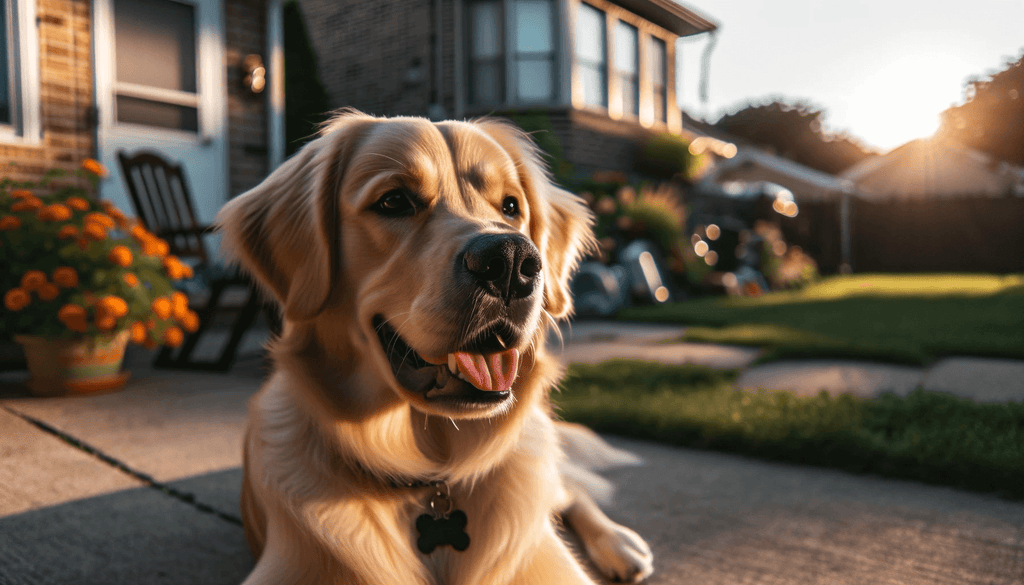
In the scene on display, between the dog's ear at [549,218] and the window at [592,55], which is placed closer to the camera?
the dog's ear at [549,218]

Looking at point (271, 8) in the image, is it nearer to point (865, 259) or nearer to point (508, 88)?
point (508, 88)

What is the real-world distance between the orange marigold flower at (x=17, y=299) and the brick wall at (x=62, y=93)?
2476mm

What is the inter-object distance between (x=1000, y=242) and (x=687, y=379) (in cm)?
1651

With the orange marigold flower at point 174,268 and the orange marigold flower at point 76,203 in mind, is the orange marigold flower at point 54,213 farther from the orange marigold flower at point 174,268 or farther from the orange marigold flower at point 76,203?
the orange marigold flower at point 174,268

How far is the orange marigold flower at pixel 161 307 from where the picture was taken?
A: 11.8 ft

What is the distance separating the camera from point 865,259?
17.5 m

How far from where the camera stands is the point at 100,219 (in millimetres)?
3508

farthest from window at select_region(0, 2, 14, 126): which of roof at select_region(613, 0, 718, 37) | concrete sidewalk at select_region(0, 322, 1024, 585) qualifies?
roof at select_region(613, 0, 718, 37)

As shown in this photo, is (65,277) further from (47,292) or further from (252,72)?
(252,72)

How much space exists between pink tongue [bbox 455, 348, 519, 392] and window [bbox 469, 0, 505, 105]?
443 inches

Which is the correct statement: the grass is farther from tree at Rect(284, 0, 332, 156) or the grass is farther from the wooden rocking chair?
tree at Rect(284, 0, 332, 156)

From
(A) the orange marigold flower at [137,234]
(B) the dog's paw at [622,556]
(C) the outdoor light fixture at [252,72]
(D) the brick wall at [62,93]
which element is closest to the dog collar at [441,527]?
(B) the dog's paw at [622,556]

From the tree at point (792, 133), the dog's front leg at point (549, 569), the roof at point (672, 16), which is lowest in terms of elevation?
the dog's front leg at point (549, 569)

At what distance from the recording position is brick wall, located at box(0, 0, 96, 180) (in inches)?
207
